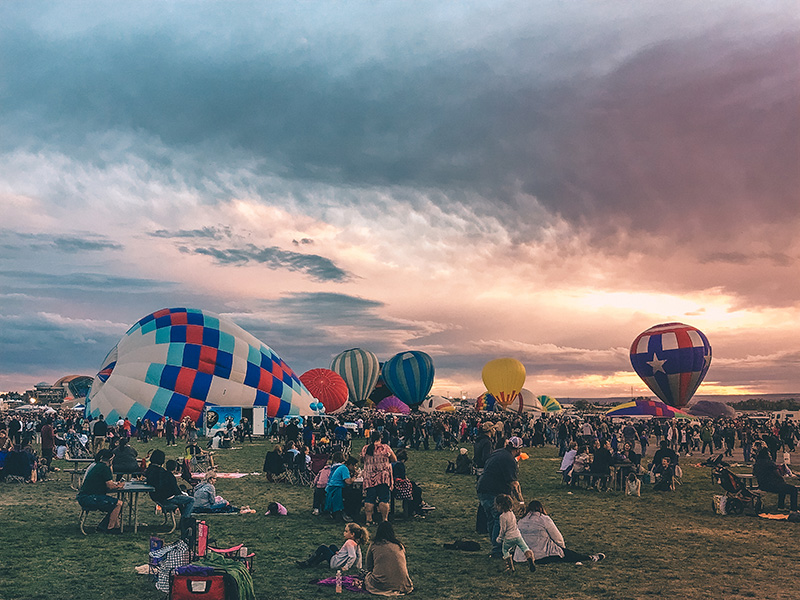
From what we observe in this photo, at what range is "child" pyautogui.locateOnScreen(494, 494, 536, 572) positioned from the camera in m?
10.1

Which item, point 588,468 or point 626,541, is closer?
point 626,541

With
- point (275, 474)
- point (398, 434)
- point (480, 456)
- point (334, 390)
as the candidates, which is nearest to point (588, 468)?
point (480, 456)

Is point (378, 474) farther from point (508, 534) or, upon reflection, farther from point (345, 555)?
point (508, 534)

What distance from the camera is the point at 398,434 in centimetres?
3775

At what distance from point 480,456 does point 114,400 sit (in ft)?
103

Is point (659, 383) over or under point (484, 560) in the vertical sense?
over

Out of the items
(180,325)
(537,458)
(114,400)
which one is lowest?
(537,458)

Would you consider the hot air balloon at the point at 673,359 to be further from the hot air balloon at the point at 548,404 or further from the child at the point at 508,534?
the child at the point at 508,534

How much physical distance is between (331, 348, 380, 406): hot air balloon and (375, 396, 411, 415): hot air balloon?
2.22 m

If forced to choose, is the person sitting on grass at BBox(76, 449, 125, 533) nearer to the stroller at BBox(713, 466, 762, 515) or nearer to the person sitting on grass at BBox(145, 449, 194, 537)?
the person sitting on grass at BBox(145, 449, 194, 537)

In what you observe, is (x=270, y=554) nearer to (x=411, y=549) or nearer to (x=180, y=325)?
(x=411, y=549)

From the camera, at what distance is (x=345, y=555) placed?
1002 centimetres

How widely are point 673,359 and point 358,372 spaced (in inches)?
1353

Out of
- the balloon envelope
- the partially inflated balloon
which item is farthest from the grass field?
the partially inflated balloon
